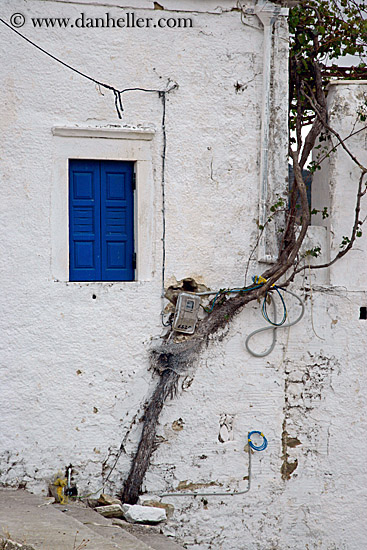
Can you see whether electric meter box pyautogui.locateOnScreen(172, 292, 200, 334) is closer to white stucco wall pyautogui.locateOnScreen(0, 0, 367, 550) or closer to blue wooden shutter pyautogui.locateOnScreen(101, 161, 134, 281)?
white stucco wall pyautogui.locateOnScreen(0, 0, 367, 550)

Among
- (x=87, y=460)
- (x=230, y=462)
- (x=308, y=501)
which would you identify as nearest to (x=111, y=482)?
(x=87, y=460)

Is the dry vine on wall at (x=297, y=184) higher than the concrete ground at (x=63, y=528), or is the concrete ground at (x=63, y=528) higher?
the dry vine on wall at (x=297, y=184)

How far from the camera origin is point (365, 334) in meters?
7.07

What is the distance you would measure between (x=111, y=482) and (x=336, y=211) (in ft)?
10.8

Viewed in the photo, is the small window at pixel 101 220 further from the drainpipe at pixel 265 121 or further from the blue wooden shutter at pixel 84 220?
the drainpipe at pixel 265 121

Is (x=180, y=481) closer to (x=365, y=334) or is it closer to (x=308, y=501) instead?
(x=308, y=501)

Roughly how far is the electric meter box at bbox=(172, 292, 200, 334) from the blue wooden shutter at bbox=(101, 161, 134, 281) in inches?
20.7

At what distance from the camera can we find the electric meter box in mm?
6551

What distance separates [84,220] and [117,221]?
30 centimetres

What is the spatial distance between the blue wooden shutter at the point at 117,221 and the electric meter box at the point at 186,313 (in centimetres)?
53

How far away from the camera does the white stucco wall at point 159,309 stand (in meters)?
6.30

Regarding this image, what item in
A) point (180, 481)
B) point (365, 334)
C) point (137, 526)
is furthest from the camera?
point (365, 334)

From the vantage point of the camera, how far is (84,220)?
6.52 meters

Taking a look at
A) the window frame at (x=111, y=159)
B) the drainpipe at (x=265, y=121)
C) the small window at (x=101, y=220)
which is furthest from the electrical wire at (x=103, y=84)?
the drainpipe at (x=265, y=121)
